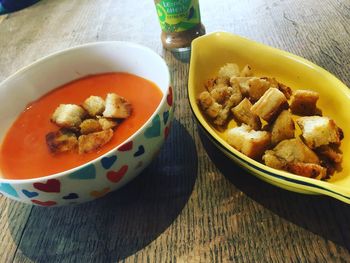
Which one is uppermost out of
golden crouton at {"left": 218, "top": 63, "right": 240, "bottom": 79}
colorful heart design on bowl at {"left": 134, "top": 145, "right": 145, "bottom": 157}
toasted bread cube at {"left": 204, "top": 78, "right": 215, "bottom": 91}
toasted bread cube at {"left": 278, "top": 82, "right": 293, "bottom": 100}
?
colorful heart design on bowl at {"left": 134, "top": 145, "right": 145, "bottom": 157}

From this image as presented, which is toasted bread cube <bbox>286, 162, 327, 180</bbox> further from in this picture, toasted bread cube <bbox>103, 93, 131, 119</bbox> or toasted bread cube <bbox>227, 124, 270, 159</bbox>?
toasted bread cube <bbox>103, 93, 131, 119</bbox>

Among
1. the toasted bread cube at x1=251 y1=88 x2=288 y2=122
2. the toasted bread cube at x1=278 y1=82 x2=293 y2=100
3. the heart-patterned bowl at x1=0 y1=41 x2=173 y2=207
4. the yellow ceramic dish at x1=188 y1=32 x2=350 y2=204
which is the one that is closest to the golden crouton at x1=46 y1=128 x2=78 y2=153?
the heart-patterned bowl at x1=0 y1=41 x2=173 y2=207

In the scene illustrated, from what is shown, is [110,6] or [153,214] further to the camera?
[110,6]

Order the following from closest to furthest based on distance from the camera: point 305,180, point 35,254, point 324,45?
point 305,180 < point 35,254 < point 324,45

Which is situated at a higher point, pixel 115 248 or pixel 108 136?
pixel 108 136

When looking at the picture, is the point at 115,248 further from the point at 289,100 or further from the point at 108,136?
the point at 289,100

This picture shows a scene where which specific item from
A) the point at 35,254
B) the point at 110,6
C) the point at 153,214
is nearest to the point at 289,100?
the point at 153,214

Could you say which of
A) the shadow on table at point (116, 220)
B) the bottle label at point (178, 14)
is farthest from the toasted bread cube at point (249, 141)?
the bottle label at point (178, 14)
